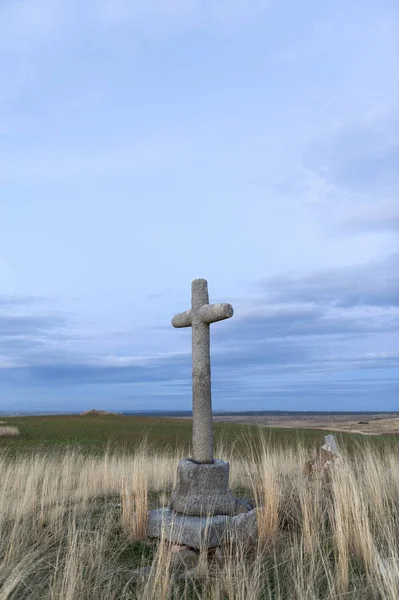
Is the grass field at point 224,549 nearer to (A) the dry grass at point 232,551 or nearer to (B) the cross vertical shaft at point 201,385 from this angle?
(A) the dry grass at point 232,551

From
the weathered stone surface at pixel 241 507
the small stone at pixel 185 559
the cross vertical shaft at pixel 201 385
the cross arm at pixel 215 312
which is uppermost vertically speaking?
the cross arm at pixel 215 312

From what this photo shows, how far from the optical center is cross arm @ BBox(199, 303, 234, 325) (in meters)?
6.26

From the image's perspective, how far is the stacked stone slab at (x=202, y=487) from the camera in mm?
5656

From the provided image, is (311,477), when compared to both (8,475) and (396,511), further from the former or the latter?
(8,475)

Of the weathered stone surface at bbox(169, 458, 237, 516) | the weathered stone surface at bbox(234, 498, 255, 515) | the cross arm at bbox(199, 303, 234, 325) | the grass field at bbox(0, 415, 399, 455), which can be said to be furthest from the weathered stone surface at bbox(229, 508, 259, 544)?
the grass field at bbox(0, 415, 399, 455)

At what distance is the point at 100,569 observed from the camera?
4.90 meters

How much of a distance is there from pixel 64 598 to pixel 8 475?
18.3ft

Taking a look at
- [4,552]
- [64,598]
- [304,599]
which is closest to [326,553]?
[304,599]

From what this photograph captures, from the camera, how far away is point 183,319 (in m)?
7.03

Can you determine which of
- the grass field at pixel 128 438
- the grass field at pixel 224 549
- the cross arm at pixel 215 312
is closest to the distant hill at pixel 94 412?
the grass field at pixel 128 438

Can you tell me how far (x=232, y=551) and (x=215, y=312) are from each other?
2617 millimetres

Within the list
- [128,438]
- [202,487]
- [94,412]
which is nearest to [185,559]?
[202,487]

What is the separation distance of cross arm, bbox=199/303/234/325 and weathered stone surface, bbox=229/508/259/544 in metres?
2.20

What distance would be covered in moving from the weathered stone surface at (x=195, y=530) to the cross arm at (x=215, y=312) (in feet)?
7.36
